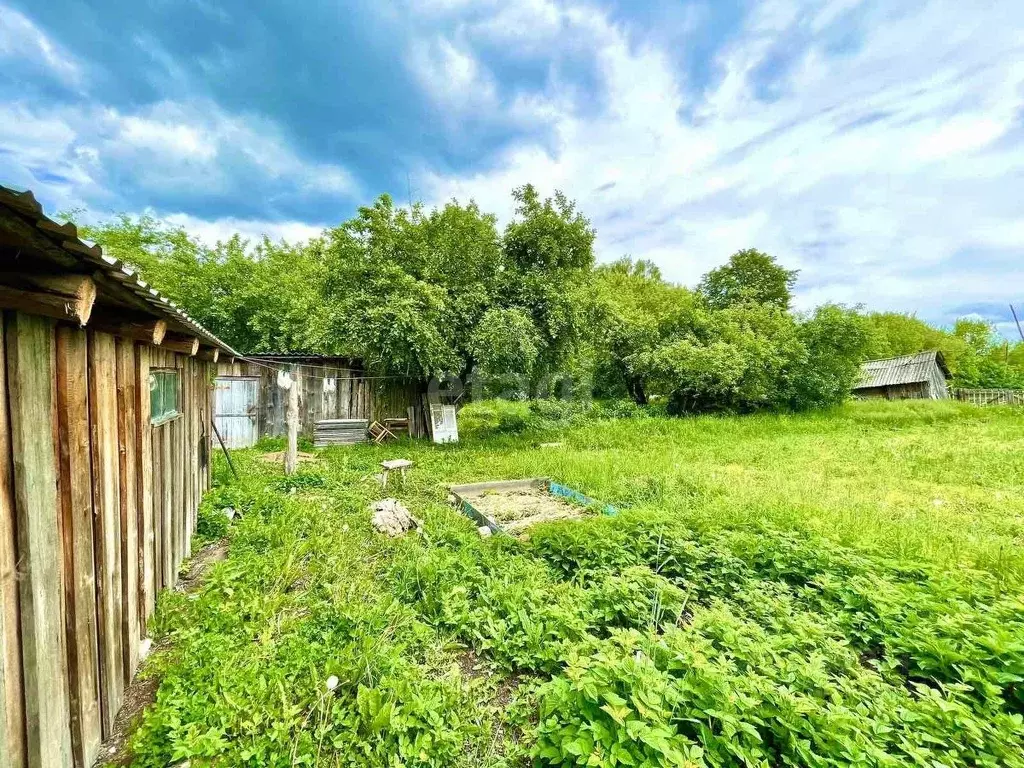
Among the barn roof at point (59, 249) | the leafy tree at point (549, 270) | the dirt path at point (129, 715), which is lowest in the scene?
the dirt path at point (129, 715)

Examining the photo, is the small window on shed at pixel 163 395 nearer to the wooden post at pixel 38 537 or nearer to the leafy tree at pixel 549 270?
the wooden post at pixel 38 537

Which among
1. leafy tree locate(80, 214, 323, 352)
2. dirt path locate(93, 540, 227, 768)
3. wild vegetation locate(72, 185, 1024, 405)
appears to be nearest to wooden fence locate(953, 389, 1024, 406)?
wild vegetation locate(72, 185, 1024, 405)

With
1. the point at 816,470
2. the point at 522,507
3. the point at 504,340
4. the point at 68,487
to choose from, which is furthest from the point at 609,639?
the point at 816,470

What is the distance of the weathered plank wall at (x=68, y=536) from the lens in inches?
55.7

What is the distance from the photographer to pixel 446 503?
5.65 metres

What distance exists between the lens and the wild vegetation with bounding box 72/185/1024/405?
8562 mm

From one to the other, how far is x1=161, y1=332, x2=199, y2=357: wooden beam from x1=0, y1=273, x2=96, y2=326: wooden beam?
2145mm

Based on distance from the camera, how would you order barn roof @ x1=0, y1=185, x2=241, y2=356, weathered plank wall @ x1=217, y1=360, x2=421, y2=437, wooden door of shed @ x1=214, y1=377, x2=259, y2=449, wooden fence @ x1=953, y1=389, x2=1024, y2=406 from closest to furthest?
barn roof @ x1=0, y1=185, x2=241, y2=356 < wooden door of shed @ x1=214, y1=377, x2=259, y2=449 < weathered plank wall @ x1=217, y1=360, x2=421, y2=437 < wooden fence @ x1=953, y1=389, x2=1024, y2=406

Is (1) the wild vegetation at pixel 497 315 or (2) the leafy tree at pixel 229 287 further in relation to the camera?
(2) the leafy tree at pixel 229 287

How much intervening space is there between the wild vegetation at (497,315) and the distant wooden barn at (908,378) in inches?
241

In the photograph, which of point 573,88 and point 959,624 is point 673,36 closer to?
point 573,88

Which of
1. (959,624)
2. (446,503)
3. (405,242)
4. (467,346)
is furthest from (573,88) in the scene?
(959,624)

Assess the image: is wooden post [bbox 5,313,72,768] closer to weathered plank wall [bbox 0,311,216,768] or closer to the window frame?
weathered plank wall [bbox 0,311,216,768]

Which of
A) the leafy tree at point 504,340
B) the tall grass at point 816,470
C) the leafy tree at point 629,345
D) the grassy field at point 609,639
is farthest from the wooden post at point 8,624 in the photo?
the leafy tree at point 629,345
